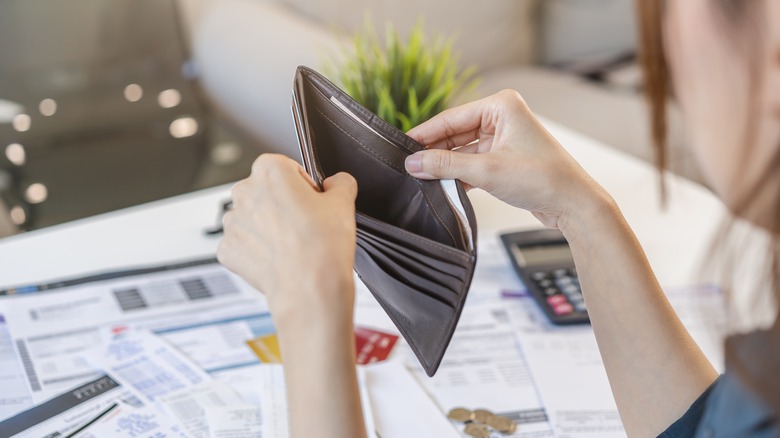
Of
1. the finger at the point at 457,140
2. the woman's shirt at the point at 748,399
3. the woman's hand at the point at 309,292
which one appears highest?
the finger at the point at 457,140

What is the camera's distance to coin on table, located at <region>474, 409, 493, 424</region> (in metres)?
0.88

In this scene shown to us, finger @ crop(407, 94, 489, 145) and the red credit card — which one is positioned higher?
finger @ crop(407, 94, 489, 145)

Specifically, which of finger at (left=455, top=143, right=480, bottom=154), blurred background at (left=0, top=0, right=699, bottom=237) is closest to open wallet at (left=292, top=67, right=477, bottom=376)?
finger at (left=455, top=143, right=480, bottom=154)

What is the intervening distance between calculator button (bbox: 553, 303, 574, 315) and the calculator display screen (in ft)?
0.30

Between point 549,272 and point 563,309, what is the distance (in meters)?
0.08

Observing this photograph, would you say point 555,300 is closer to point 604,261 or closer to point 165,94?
point 604,261

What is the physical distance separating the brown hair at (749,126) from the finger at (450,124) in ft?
0.89

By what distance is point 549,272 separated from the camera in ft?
3.65

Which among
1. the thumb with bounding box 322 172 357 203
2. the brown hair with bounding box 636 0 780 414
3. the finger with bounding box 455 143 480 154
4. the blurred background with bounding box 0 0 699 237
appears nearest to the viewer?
the brown hair with bounding box 636 0 780 414

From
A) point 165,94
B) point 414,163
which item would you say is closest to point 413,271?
point 414,163

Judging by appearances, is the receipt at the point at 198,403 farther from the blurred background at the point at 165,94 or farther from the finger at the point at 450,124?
the blurred background at the point at 165,94

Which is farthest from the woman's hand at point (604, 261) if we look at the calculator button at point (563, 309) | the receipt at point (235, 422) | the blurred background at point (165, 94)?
the blurred background at point (165, 94)

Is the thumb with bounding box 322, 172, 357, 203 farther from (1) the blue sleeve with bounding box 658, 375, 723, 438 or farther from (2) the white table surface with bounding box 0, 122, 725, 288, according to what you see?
(2) the white table surface with bounding box 0, 122, 725, 288

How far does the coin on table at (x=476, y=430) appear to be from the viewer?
856mm
